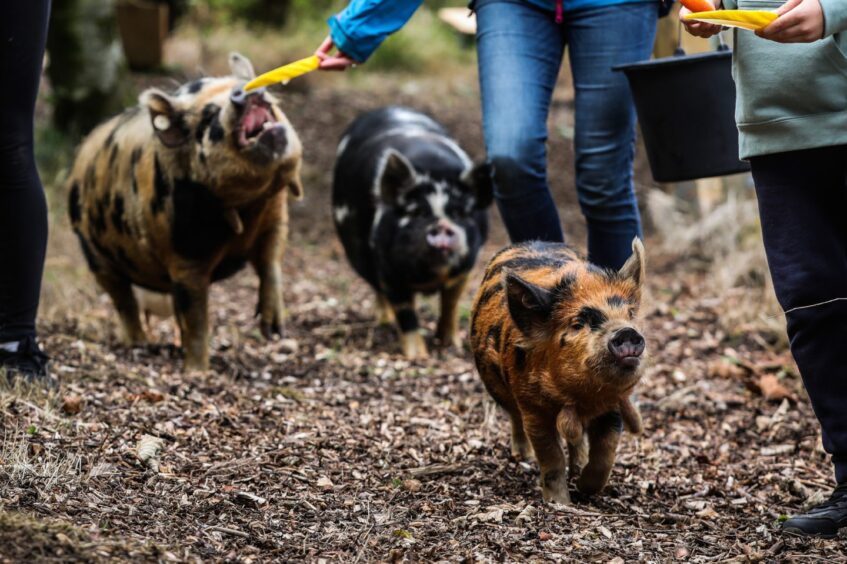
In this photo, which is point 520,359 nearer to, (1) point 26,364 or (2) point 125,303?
(1) point 26,364

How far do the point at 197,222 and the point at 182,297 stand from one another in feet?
1.33

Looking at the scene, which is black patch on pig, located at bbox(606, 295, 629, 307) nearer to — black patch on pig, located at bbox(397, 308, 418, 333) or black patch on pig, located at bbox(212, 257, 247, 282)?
black patch on pig, located at bbox(212, 257, 247, 282)

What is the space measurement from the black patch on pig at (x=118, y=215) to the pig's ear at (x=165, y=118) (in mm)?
609

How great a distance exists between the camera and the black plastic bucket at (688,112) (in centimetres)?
395

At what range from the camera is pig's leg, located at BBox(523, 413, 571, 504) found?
3.64 meters

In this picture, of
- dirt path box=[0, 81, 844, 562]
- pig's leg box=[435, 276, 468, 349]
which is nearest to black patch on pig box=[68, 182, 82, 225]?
dirt path box=[0, 81, 844, 562]

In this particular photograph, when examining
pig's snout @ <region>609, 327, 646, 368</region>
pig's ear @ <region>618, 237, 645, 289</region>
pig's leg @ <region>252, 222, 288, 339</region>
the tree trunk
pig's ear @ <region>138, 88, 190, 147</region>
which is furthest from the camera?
the tree trunk

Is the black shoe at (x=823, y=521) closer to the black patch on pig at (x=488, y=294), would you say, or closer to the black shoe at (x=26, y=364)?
the black patch on pig at (x=488, y=294)

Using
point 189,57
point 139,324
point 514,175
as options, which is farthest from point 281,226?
point 189,57

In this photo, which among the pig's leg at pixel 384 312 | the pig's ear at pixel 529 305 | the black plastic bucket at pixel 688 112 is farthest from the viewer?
the pig's leg at pixel 384 312

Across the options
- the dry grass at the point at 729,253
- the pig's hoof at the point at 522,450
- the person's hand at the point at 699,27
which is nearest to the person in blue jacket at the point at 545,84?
the pig's hoof at the point at 522,450

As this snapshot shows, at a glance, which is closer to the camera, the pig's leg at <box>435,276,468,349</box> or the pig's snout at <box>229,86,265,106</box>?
the pig's snout at <box>229,86,265,106</box>

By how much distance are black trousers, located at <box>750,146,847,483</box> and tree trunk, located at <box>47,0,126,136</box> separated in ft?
23.4

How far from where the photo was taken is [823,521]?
3400mm
